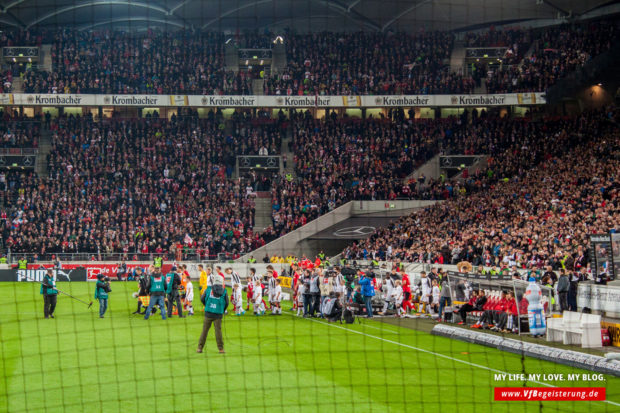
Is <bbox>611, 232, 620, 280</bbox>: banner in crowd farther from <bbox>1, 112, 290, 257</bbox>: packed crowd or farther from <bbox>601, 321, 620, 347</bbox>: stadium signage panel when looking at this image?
<bbox>1, 112, 290, 257</bbox>: packed crowd

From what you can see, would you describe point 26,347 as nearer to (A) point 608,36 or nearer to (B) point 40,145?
(B) point 40,145

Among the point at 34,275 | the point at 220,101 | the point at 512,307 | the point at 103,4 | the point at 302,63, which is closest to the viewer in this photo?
the point at 512,307

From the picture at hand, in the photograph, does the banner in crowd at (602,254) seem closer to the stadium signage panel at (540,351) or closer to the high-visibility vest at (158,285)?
the stadium signage panel at (540,351)

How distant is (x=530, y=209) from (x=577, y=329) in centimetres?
A: 1718

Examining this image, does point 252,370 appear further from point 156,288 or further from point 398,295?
point 398,295

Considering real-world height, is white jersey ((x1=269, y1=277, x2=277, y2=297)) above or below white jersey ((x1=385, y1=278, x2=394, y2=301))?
above

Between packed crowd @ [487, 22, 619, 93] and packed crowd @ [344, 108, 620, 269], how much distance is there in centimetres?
396

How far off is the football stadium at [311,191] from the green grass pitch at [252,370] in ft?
0.39

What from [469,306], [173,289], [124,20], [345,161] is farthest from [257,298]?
[124,20]

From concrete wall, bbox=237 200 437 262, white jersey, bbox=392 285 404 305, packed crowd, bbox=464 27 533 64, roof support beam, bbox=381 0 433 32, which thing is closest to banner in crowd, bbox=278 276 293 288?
concrete wall, bbox=237 200 437 262

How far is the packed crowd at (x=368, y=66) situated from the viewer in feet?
168

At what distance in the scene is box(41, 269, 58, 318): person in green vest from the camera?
2188 cm

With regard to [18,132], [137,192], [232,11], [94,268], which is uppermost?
[232,11]

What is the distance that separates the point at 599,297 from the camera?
2114 cm
